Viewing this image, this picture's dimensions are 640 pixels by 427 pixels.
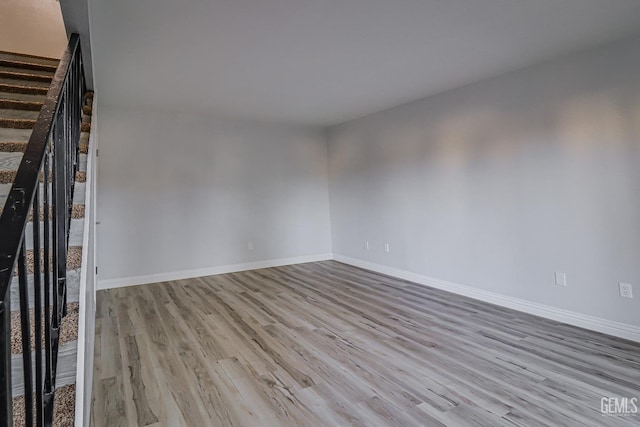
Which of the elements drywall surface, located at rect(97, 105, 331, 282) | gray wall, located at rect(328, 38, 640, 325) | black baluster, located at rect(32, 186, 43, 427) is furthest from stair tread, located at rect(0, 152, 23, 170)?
gray wall, located at rect(328, 38, 640, 325)

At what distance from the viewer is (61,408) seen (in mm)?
1098

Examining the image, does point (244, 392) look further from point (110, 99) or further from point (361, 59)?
point (110, 99)

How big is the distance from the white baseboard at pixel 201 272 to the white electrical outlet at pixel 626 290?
13.4 feet

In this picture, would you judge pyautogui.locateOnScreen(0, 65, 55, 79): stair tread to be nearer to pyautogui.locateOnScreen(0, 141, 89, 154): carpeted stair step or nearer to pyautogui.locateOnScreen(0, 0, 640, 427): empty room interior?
pyautogui.locateOnScreen(0, 0, 640, 427): empty room interior

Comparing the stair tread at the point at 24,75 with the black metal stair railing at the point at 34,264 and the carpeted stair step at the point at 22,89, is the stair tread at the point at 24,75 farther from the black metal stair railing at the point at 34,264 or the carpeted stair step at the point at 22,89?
the black metal stair railing at the point at 34,264

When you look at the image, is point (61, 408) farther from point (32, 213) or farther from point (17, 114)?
point (17, 114)

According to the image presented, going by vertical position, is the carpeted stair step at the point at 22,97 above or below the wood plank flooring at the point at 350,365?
above

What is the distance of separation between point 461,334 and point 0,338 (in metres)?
2.87

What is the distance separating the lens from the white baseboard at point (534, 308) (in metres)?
2.60

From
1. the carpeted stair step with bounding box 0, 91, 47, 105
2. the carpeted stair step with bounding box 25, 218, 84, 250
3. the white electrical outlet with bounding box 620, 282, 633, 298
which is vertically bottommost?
the white electrical outlet with bounding box 620, 282, 633, 298

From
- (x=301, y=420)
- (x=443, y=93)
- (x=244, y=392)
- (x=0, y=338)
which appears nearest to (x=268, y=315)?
(x=244, y=392)

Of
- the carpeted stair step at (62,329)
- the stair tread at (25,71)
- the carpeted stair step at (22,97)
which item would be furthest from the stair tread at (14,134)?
the carpeted stair step at (62,329)

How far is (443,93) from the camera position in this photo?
152 inches
